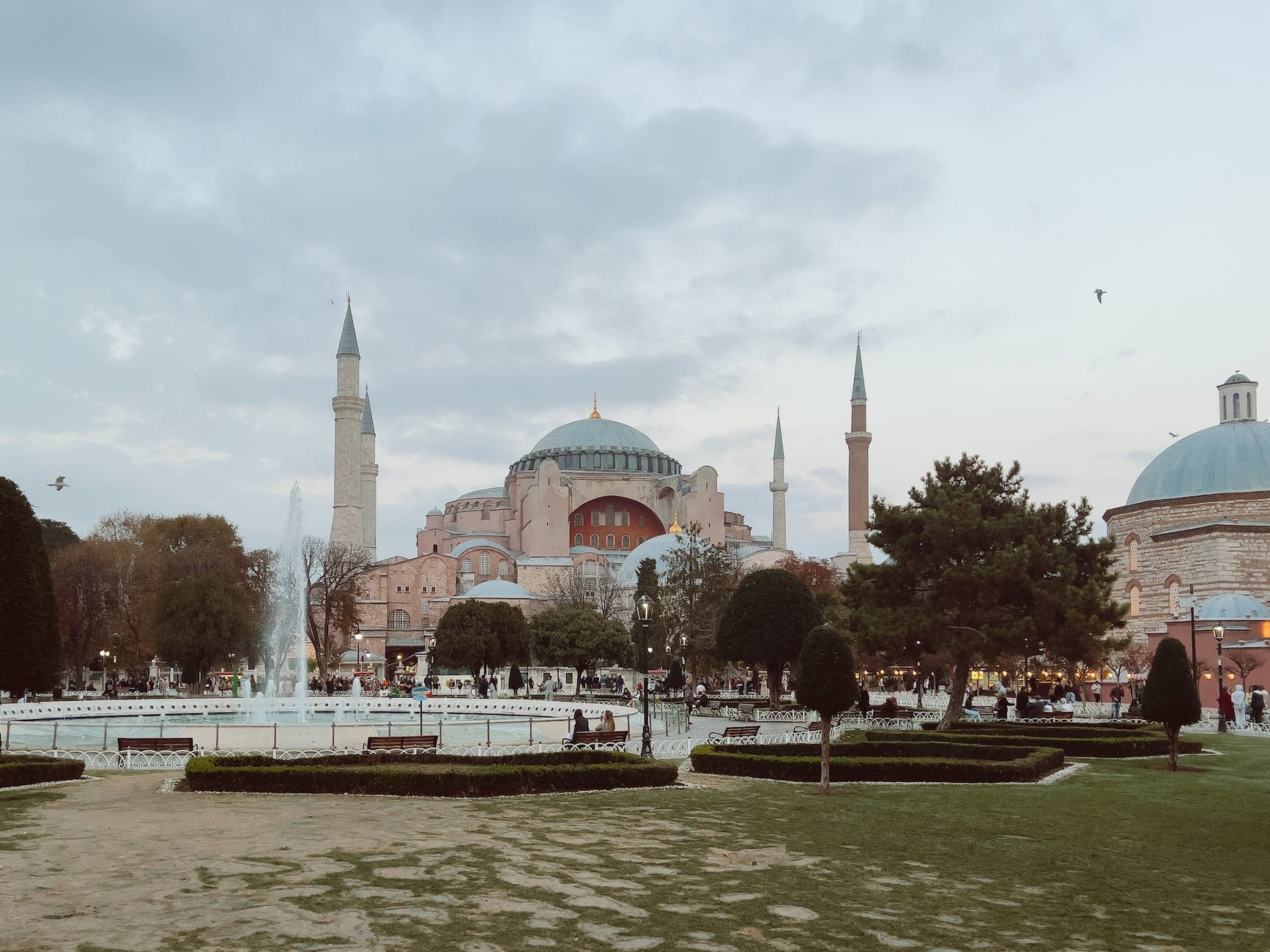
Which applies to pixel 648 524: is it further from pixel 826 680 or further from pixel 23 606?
pixel 826 680

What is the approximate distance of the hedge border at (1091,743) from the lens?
57.6 ft

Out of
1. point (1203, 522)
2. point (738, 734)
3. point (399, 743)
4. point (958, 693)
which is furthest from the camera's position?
point (1203, 522)

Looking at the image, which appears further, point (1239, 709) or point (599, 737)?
point (1239, 709)

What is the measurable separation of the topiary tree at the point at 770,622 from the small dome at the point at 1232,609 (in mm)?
14078

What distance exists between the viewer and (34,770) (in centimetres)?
1252

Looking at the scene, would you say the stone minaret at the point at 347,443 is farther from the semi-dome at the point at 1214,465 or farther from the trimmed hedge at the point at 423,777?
the trimmed hedge at the point at 423,777

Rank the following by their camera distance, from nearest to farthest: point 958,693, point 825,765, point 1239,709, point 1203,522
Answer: point 825,765
point 958,693
point 1239,709
point 1203,522

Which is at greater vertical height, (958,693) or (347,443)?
(347,443)

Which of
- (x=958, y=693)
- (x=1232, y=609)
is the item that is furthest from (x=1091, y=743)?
(x=1232, y=609)

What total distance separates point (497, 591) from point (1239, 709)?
39.8 m

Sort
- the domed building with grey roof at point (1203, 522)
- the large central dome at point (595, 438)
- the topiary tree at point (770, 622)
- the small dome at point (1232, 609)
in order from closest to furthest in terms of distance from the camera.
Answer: the topiary tree at point (770, 622)
the small dome at point (1232, 609)
the domed building with grey roof at point (1203, 522)
the large central dome at point (595, 438)

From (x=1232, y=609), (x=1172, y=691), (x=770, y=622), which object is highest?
(x=1232, y=609)

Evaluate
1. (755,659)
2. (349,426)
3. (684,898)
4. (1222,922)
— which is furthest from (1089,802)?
(349,426)

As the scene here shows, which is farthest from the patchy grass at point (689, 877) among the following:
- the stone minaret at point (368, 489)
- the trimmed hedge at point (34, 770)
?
the stone minaret at point (368, 489)
